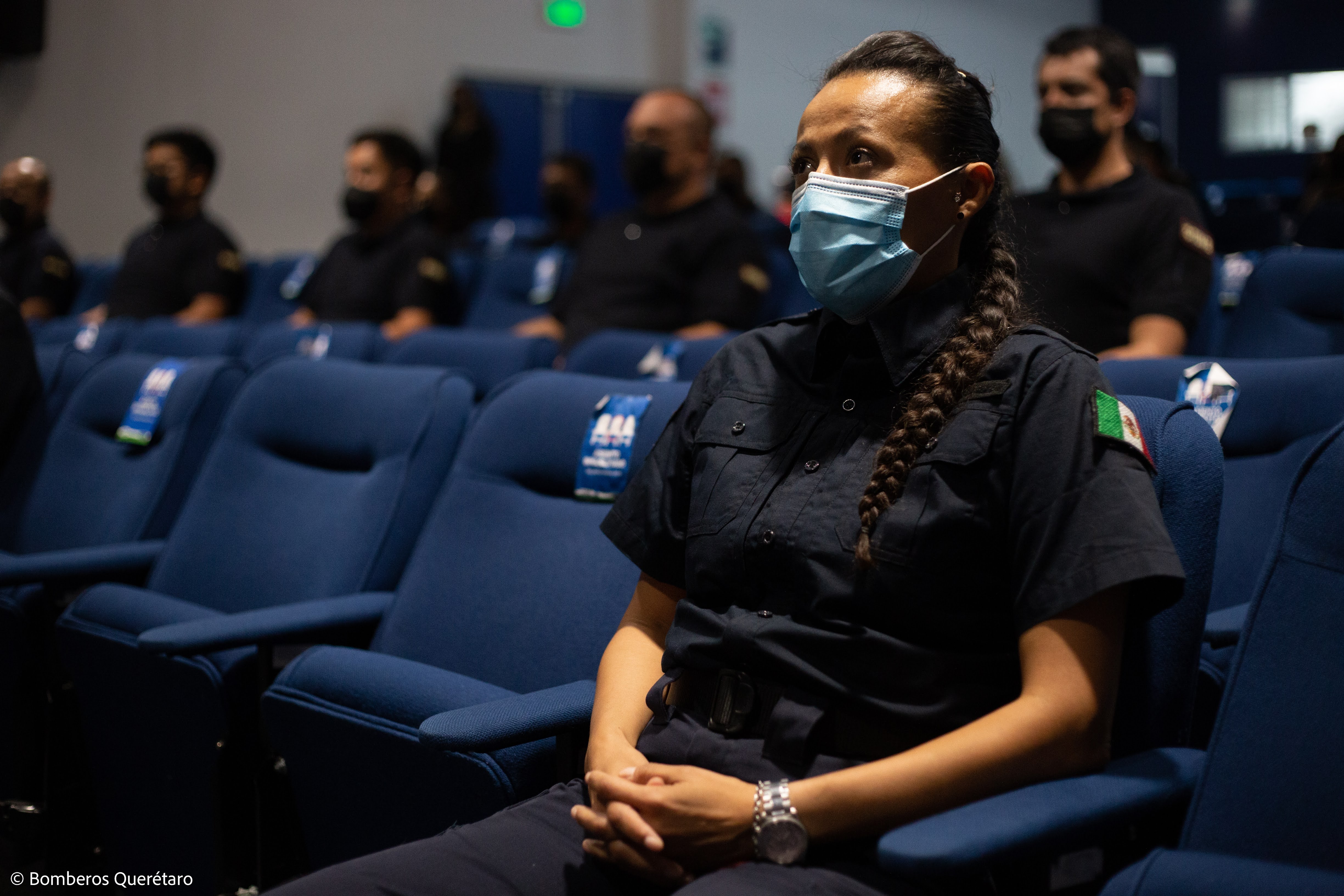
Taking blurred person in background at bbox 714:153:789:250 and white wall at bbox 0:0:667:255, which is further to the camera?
white wall at bbox 0:0:667:255

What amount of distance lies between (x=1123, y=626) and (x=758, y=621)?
1.09 ft

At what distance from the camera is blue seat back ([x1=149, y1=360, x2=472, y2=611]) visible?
1.91m

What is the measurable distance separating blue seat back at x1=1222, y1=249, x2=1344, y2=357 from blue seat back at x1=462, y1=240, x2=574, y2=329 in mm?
2652

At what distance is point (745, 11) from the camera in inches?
344

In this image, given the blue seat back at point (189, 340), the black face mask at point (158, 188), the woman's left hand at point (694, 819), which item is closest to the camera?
the woman's left hand at point (694, 819)

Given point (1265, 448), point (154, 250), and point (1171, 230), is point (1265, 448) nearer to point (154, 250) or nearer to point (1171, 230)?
point (1171, 230)

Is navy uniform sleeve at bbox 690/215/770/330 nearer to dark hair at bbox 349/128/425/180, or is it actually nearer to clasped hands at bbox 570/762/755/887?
dark hair at bbox 349/128/425/180

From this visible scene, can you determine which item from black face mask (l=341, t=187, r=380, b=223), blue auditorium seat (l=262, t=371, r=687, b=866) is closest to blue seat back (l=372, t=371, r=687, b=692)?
blue auditorium seat (l=262, t=371, r=687, b=866)

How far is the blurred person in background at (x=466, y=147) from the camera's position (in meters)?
7.98

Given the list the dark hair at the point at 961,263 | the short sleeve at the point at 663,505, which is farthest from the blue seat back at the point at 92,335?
the dark hair at the point at 961,263

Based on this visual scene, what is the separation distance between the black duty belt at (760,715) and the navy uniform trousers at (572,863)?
11 mm

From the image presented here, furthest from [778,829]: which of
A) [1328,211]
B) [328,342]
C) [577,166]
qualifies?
[577,166]

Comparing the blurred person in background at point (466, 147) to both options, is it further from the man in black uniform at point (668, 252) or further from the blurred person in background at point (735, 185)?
the man in black uniform at point (668, 252)

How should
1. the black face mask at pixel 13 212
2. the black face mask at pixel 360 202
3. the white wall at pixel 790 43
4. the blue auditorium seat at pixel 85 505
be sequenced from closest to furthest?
the blue auditorium seat at pixel 85 505 → the black face mask at pixel 360 202 → the black face mask at pixel 13 212 → the white wall at pixel 790 43
